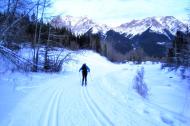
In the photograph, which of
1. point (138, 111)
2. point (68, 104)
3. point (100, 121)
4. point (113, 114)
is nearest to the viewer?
point (100, 121)

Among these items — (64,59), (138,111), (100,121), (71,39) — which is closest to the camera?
(100,121)

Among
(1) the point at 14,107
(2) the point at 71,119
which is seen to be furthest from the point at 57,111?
(1) the point at 14,107

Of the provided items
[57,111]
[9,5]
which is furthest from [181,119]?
[9,5]

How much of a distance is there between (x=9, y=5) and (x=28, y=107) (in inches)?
159

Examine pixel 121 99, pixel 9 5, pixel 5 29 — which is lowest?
pixel 121 99

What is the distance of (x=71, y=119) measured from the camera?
7.98 meters

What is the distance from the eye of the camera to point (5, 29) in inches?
317

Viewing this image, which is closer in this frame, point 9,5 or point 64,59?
point 9,5

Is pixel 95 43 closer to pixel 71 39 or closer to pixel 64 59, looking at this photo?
pixel 71 39

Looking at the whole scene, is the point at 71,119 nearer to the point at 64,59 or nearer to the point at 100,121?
the point at 100,121

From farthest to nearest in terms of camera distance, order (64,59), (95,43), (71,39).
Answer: (95,43)
(71,39)
(64,59)

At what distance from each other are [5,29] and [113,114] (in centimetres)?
478

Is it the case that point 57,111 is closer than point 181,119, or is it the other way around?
point 181,119

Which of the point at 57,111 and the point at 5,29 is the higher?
the point at 5,29
